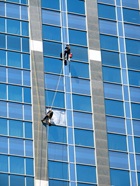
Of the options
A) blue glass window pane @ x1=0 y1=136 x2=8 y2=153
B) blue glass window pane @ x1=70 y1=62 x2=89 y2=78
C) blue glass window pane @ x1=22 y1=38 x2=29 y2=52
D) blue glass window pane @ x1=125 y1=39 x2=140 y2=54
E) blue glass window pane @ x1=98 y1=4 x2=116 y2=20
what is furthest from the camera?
blue glass window pane @ x1=98 y1=4 x2=116 y2=20

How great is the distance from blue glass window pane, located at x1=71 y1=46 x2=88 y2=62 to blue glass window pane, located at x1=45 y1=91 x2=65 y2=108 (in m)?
3.97

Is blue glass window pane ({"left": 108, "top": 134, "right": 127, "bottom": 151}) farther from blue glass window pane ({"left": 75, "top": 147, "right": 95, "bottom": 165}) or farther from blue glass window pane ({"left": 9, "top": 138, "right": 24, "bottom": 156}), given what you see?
blue glass window pane ({"left": 9, "top": 138, "right": 24, "bottom": 156})

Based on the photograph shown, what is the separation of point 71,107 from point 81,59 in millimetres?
4627

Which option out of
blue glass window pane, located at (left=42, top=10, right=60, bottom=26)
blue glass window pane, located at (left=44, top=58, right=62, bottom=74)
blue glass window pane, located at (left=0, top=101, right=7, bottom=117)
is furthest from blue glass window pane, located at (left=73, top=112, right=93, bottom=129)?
blue glass window pane, located at (left=42, top=10, right=60, bottom=26)

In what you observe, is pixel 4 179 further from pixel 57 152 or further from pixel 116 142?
pixel 116 142

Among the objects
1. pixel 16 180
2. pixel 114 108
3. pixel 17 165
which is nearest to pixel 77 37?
pixel 114 108

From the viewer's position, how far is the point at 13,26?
6938 centimetres

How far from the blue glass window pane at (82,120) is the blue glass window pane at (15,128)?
4.42m

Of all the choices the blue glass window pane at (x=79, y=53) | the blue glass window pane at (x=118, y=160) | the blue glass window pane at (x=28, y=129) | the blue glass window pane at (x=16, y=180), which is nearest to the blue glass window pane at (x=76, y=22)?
the blue glass window pane at (x=79, y=53)

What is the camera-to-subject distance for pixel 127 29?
72.7 metres

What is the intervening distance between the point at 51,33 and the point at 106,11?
5.72m

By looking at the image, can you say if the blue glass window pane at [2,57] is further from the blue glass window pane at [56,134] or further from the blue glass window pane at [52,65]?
the blue glass window pane at [56,134]

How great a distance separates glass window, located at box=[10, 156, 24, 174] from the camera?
63.5m

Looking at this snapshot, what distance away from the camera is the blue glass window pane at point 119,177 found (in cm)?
6550
